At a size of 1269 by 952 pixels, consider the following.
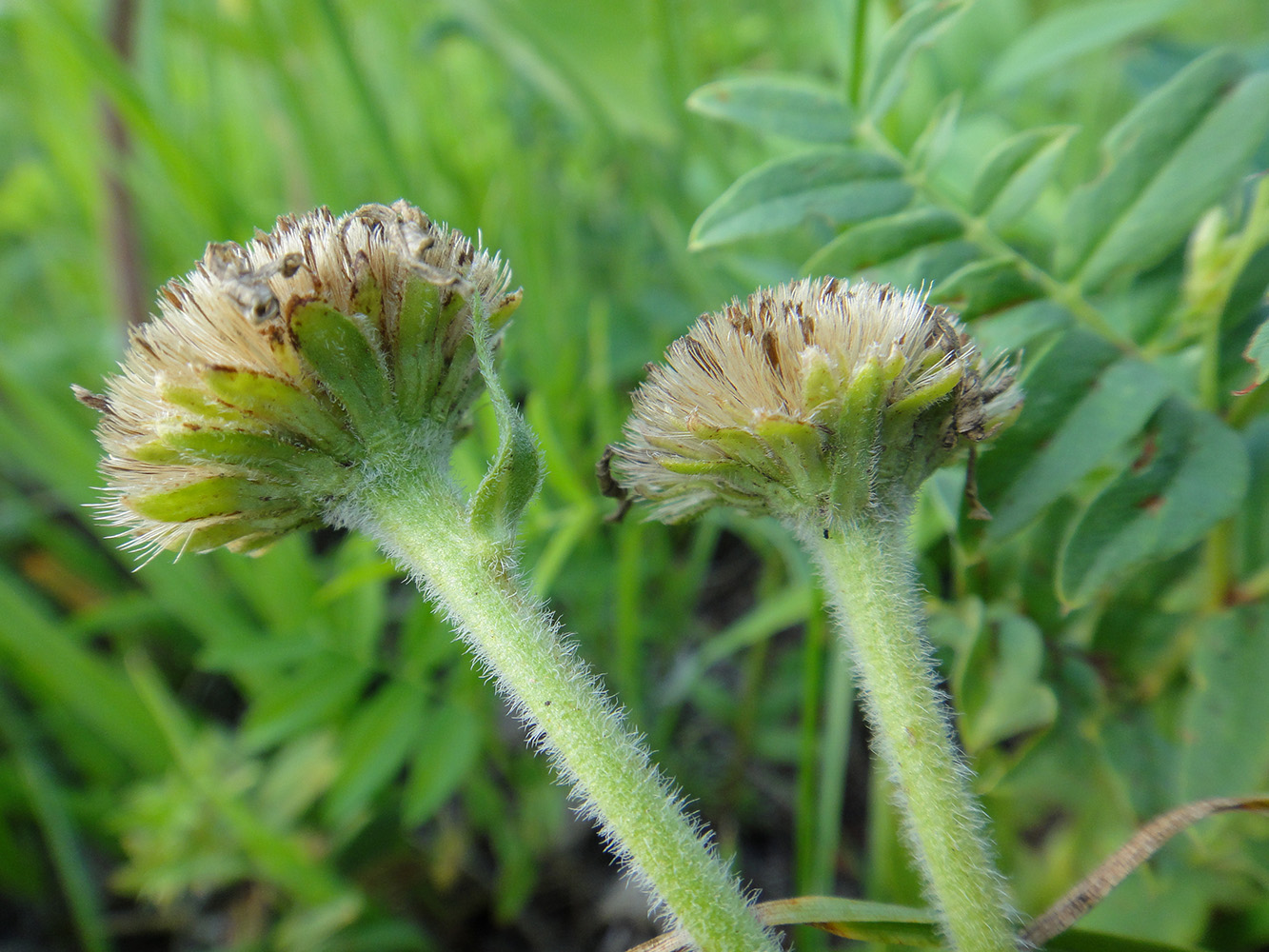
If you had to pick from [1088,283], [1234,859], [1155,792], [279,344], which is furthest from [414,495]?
[1234,859]

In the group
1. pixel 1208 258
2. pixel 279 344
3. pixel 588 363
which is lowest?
pixel 1208 258

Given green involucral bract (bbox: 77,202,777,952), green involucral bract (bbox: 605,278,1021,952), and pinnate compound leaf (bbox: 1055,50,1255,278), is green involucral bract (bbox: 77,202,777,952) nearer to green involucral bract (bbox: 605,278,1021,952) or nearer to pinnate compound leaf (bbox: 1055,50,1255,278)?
green involucral bract (bbox: 605,278,1021,952)

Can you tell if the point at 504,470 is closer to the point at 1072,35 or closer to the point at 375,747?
the point at 375,747

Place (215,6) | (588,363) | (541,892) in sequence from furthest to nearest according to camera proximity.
Answer: (215,6)
(588,363)
(541,892)

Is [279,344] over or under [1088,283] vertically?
over

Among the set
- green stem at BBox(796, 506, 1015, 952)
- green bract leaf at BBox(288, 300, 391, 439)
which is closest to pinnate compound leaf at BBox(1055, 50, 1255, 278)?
green stem at BBox(796, 506, 1015, 952)

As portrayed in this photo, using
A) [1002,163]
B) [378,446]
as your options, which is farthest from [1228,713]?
[378,446]

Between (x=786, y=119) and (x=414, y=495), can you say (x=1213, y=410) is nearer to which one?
(x=786, y=119)

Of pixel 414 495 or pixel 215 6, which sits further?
pixel 215 6

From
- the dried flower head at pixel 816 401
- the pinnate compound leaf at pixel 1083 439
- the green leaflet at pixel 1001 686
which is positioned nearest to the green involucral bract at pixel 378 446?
the dried flower head at pixel 816 401
